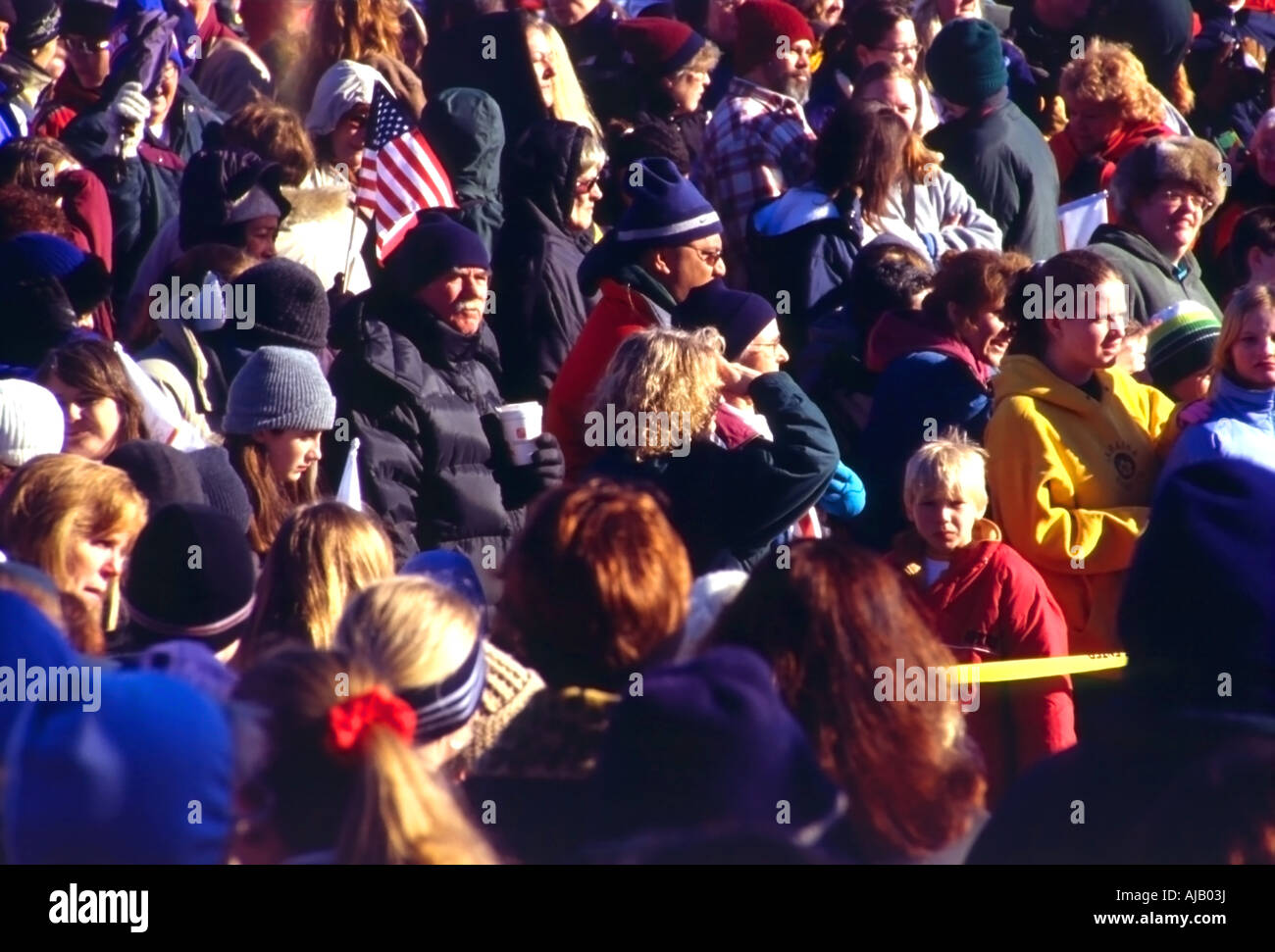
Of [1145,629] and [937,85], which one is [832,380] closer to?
[937,85]

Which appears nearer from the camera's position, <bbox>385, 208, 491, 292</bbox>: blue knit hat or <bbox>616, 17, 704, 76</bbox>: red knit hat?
<bbox>385, 208, 491, 292</bbox>: blue knit hat

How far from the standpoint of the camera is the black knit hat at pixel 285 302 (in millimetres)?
6090

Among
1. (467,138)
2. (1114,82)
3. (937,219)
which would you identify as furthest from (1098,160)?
(467,138)

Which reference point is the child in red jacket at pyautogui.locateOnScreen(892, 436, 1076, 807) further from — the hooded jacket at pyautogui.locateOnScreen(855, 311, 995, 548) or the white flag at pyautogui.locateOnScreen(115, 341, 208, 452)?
the white flag at pyautogui.locateOnScreen(115, 341, 208, 452)

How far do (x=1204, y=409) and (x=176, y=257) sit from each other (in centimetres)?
317

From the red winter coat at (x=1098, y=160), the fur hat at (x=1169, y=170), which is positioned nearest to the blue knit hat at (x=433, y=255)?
the fur hat at (x=1169, y=170)

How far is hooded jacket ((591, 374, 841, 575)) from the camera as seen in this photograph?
5.40 m

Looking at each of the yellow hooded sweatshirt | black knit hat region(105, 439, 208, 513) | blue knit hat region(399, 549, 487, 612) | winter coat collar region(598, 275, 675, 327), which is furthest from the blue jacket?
black knit hat region(105, 439, 208, 513)

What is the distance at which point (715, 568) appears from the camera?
538cm

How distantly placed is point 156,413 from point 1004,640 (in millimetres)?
2329

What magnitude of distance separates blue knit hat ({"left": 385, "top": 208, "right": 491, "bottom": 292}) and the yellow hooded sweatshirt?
5.06 feet
